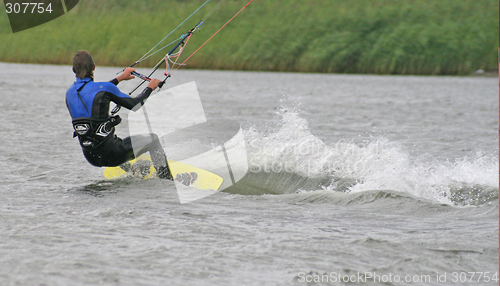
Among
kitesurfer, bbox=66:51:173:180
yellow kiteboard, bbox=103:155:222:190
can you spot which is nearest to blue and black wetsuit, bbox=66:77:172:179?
kitesurfer, bbox=66:51:173:180

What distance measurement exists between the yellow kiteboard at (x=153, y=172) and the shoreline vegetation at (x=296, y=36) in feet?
105

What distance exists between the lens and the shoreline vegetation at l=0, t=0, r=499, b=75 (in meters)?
41.5

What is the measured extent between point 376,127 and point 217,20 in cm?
3788

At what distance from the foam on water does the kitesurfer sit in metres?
1.68

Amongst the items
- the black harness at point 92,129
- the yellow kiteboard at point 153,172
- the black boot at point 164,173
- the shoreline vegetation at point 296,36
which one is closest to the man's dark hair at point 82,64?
the black harness at point 92,129

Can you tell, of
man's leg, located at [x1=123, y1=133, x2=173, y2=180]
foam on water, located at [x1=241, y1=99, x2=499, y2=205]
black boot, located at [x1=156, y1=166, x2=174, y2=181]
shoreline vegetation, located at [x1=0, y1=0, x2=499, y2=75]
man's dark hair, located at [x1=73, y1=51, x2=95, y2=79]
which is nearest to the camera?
man's dark hair, located at [x1=73, y1=51, x2=95, y2=79]

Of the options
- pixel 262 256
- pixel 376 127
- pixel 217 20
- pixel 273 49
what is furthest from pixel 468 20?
pixel 262 256

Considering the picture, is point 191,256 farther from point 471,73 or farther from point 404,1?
point 404,1

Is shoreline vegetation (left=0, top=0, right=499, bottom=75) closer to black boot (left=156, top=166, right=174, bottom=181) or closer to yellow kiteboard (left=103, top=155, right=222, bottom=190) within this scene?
yellow kiteboard (left=103, top=155, right=222, bottom=190)

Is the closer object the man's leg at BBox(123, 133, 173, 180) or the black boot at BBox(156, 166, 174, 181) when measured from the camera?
the man's leg at BBox(123, 133, 173, 180)

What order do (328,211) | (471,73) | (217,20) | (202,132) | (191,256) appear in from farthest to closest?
(217,20)
(471,73)
(202,132)
(328,211)
(191,256)

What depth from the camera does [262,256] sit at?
13.9ft

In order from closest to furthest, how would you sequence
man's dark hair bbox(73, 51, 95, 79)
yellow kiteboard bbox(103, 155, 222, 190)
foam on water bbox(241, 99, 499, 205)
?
man's dark hair bbox(73, 51, 95, 79), foam on water bbox(241, 99, 499, 205), yellow kiteboard bbox(103, 155, 222, 190)

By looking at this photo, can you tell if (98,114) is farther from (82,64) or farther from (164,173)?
(164,173)
